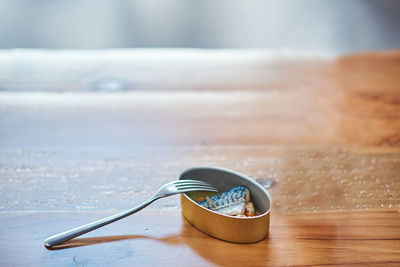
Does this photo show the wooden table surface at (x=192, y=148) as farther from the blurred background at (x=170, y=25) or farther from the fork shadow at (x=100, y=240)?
the blurred background at (x=170, y=25)

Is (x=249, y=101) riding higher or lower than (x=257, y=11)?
lower

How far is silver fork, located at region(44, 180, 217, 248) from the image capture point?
575mm

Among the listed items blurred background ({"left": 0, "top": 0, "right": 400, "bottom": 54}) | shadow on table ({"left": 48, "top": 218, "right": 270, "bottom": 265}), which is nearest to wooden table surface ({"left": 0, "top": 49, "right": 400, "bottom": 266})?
shadow on table ({"left": 48, "top": 218, "right": 270, "bottom": 265})

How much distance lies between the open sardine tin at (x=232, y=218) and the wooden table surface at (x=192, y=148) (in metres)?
0.01

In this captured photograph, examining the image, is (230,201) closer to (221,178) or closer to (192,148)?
(221,178)

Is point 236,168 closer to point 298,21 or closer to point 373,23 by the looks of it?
point 298,21

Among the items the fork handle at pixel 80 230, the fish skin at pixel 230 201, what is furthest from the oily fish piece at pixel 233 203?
the fork handle at pixel 80 230

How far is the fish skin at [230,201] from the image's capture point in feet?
1.96

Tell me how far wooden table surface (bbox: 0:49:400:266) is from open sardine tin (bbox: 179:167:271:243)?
12mm

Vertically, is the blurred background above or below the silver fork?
above

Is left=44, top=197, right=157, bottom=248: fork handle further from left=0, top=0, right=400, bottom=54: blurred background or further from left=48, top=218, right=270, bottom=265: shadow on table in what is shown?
left=0, top=0, right=400, bottom=54: blurred background

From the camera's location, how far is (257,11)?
1601 mm

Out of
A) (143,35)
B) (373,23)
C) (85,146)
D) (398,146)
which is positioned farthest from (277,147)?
(373,23)

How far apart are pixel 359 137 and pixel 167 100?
423 mm
